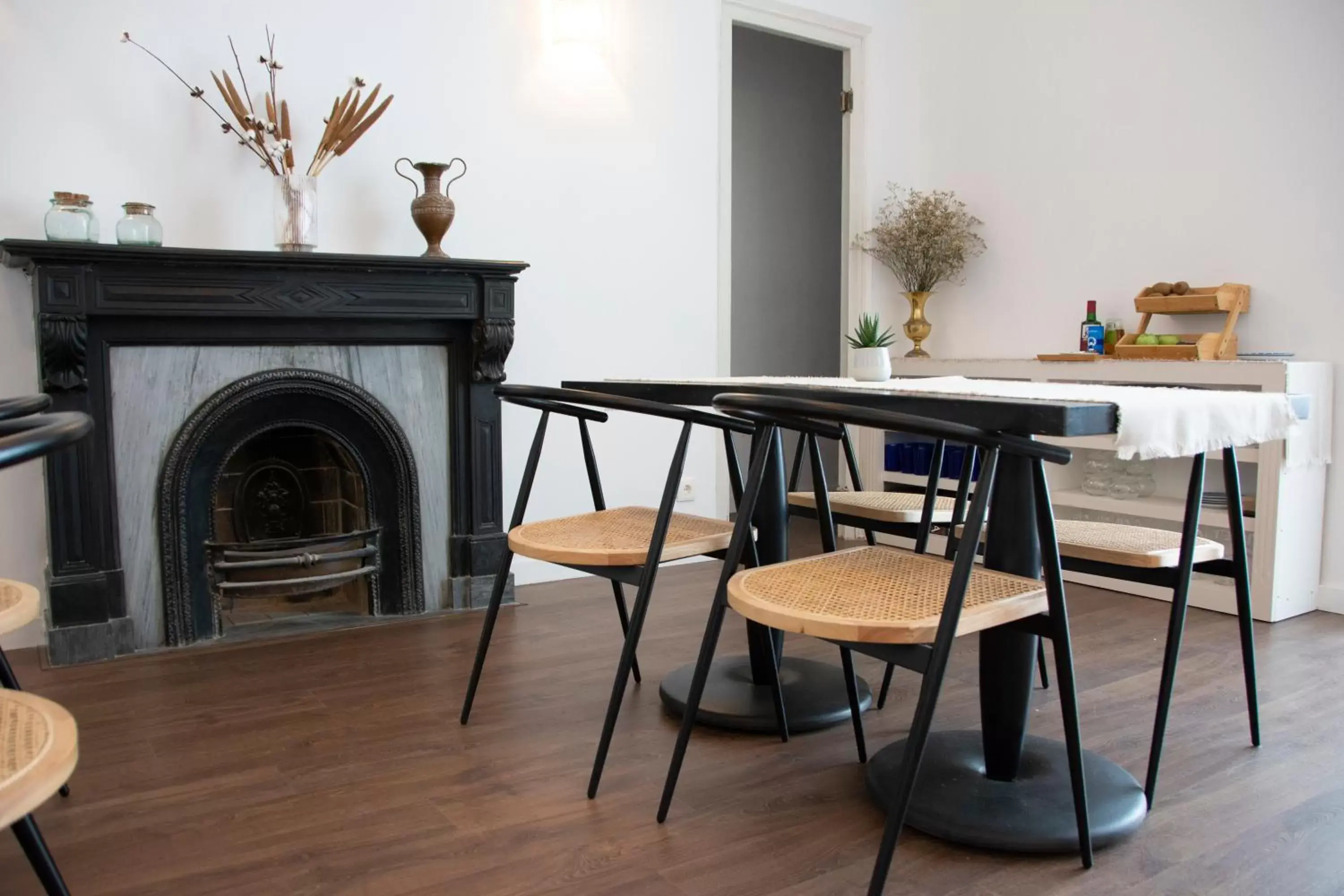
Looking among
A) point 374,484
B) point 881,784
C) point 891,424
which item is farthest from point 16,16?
point 881,784

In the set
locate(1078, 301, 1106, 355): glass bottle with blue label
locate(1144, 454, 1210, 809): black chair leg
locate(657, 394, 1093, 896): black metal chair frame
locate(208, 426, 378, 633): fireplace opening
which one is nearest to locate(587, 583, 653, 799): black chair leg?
locate(657, 394, 1093, 896): black metal chair frame

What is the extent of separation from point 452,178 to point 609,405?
179 centimetres

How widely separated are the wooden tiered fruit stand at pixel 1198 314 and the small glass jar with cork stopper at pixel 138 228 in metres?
3.10

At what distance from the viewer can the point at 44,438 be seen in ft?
3.28

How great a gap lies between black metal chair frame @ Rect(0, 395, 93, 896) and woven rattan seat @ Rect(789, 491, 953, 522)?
5.02 ft

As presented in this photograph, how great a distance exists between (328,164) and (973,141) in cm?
273

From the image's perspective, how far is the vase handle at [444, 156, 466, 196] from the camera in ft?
11.3

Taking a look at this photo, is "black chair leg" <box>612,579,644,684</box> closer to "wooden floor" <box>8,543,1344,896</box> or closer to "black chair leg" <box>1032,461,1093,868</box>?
"wooden floor" <box>8,543,1344,896</box>

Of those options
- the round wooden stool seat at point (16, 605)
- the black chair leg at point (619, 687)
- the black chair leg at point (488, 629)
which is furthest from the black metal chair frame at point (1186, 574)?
the round wooden stool seat at point (16, 605)

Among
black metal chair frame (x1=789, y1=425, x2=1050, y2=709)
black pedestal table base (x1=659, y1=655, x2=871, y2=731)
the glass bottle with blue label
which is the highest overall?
the glass bottle with blue label

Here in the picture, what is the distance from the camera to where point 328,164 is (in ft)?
10.7

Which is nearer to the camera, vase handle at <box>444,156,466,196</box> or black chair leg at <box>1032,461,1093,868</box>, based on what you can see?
black chair leg at <box>1032,461,1093,868</box>

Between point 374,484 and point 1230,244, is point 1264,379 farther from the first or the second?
point 374,484

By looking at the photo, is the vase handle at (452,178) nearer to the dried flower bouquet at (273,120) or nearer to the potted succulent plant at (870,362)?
the dried flower bouquet at (273,120)
